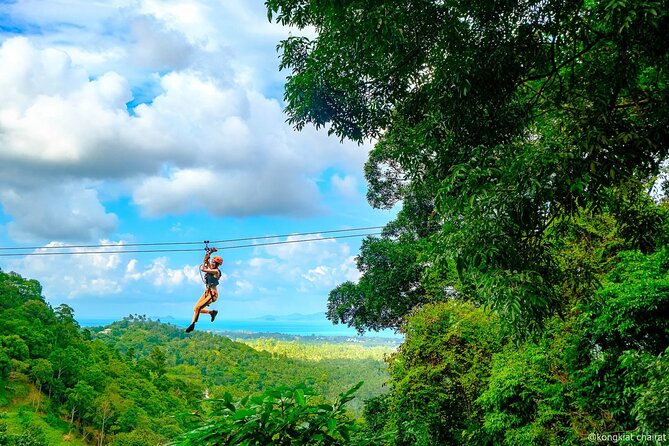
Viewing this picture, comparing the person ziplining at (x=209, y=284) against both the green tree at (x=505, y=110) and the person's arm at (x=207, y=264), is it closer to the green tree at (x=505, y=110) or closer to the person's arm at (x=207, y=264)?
the person's arm at (x=207, y=264)

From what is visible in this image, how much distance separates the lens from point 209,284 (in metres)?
5.50

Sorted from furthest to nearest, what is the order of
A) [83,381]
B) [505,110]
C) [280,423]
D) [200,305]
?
[83,381] < [200,305] < [505,110] < [280,423]

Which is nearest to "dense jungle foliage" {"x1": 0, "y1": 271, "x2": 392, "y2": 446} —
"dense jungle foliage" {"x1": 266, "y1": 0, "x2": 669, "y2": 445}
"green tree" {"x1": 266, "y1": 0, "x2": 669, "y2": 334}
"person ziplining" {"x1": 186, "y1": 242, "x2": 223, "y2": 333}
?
"dense jungle foliage" {"x1": 266, "y1": 0, "x2": 669, "y2": 445}

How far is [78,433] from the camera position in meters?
38.5

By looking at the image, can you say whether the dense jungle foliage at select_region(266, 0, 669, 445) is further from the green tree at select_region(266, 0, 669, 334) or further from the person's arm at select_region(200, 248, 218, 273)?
the person's arm at select_region(200, 248, 218, 273)

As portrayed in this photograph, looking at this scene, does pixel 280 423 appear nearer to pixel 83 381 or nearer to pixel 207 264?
pixel 207 264

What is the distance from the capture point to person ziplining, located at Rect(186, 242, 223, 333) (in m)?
5.41

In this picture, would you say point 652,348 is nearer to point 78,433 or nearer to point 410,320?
point 410,320

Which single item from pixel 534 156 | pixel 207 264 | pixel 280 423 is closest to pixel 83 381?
pixel 207 264

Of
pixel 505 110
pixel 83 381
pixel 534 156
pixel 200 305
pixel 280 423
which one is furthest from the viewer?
pixel 83 381

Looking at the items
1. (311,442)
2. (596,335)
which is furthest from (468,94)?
(596,335)

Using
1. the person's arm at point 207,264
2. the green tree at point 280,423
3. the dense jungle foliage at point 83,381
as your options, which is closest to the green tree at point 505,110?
the green tree at point 280,423

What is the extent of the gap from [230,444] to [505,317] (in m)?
2.11

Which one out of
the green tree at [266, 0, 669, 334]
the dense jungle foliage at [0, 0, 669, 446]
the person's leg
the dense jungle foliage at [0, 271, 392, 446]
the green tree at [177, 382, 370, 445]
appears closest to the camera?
the green tree at [177, 382, 370, 445]
